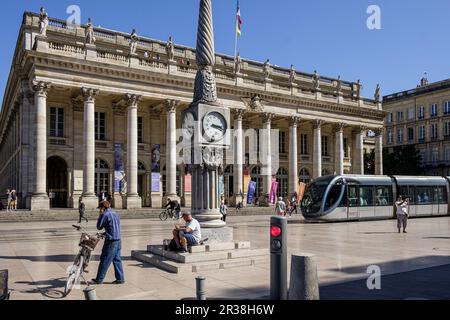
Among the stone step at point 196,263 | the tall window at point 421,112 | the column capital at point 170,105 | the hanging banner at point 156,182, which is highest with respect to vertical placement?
the tall window at point 421,112

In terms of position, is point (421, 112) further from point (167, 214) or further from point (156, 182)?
point (167, 214)

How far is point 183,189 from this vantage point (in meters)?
40.7

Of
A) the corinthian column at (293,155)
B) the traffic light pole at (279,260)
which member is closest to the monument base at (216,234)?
the traffic light pole at (279,260)

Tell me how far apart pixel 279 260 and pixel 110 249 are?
146 inches

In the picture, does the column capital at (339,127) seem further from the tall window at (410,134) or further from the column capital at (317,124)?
the tall window at (410,134)

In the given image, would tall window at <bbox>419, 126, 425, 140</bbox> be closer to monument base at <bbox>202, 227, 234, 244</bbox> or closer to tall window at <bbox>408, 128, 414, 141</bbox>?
tall window at <bbox>408, 128, 414, 141</bbox>

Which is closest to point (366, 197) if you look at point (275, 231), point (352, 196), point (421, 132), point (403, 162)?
point (352, 196)

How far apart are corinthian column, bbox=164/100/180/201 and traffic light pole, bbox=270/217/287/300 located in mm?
30827

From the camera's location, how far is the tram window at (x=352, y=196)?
28219 millimetres

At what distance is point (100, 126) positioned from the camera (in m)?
39.3

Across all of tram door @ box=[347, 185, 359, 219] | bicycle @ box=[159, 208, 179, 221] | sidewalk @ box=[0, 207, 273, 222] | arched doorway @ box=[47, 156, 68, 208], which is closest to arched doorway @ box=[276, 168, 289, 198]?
sidewalk @ box=[0, 207, 273, 222]

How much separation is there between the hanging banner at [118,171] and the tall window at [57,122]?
15.2 ft

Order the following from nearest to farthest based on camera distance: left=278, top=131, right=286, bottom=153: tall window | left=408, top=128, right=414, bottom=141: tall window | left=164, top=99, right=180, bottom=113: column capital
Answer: left=164, top=99, right=180, bottom=113: column capital < left=278, top=131, right=286, bottom=153: tall window < left=408, top=128, right=414, bottom=141: tall window

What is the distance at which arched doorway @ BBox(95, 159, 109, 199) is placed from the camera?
38406mm
